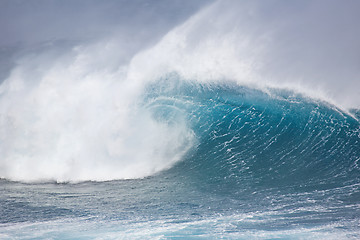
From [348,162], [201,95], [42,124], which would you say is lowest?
[348,162]

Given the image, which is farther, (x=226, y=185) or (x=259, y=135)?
(x=259, y=135)

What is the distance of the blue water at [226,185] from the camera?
197 inches

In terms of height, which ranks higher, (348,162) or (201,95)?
(201,95)

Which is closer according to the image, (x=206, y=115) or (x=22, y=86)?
(x=206, y=115)

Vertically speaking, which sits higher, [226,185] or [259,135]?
[259,135]

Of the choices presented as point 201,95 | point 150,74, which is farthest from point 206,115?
point 150,74

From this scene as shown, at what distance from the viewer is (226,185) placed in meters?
7.34

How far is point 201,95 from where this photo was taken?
1115cm

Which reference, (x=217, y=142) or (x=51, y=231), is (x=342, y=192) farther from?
(x=51, y=231)

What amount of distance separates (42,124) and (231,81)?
7040 millimetres

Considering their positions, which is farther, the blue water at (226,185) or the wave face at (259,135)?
the wave face at (259,135)

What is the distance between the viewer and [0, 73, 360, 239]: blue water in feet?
16.4

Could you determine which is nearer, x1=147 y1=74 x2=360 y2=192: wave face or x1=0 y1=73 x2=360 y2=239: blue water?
x1=0 y1=73 x2=360 y2=239: blue water

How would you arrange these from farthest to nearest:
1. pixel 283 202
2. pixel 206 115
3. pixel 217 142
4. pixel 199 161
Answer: pixel 206 115 < pixel 217 142 < pixel 199 161 < pixel 283 202
